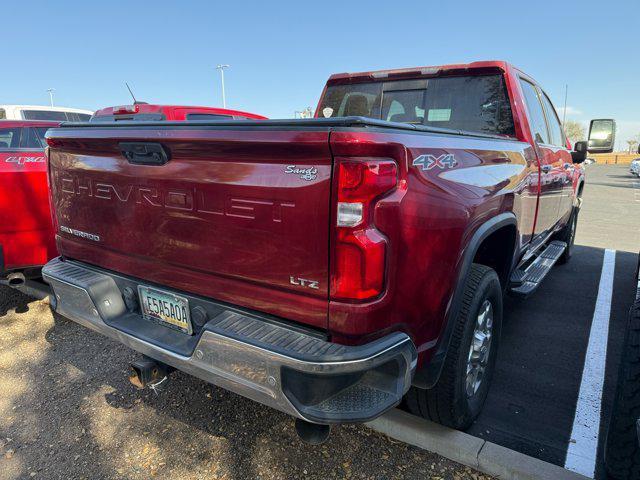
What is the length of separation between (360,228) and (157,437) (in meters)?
1.78

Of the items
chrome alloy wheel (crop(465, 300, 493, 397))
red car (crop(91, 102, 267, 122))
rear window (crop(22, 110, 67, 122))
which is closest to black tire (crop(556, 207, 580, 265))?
chrome alloy wheel (crop(465, 300, 493, 397))

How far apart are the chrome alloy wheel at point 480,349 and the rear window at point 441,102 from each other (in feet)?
4.56

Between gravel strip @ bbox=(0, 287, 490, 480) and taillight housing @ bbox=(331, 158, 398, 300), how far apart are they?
1.14m

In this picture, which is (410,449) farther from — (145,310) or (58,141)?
(58,141)

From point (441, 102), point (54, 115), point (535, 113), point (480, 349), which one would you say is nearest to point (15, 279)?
point (480, 349)

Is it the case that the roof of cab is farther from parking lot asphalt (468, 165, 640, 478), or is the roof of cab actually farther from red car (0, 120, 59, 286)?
red car (0, 120, 59, 286)

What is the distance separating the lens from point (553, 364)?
129 inches

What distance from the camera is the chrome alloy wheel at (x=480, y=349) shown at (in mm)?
2523

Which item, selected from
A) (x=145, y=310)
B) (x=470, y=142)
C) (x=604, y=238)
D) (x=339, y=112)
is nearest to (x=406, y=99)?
(x=339, y=112)

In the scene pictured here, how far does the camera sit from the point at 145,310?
2.29m

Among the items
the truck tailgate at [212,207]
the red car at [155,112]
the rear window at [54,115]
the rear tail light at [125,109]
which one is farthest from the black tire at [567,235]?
the rear window at [54,115]

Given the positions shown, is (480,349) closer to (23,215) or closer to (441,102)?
(441,102)

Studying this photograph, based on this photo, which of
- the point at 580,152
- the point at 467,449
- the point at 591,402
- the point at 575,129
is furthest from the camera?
the point at 575,129

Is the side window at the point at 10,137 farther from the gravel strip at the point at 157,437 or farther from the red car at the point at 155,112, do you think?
the gravel strip at the point at 157,437
